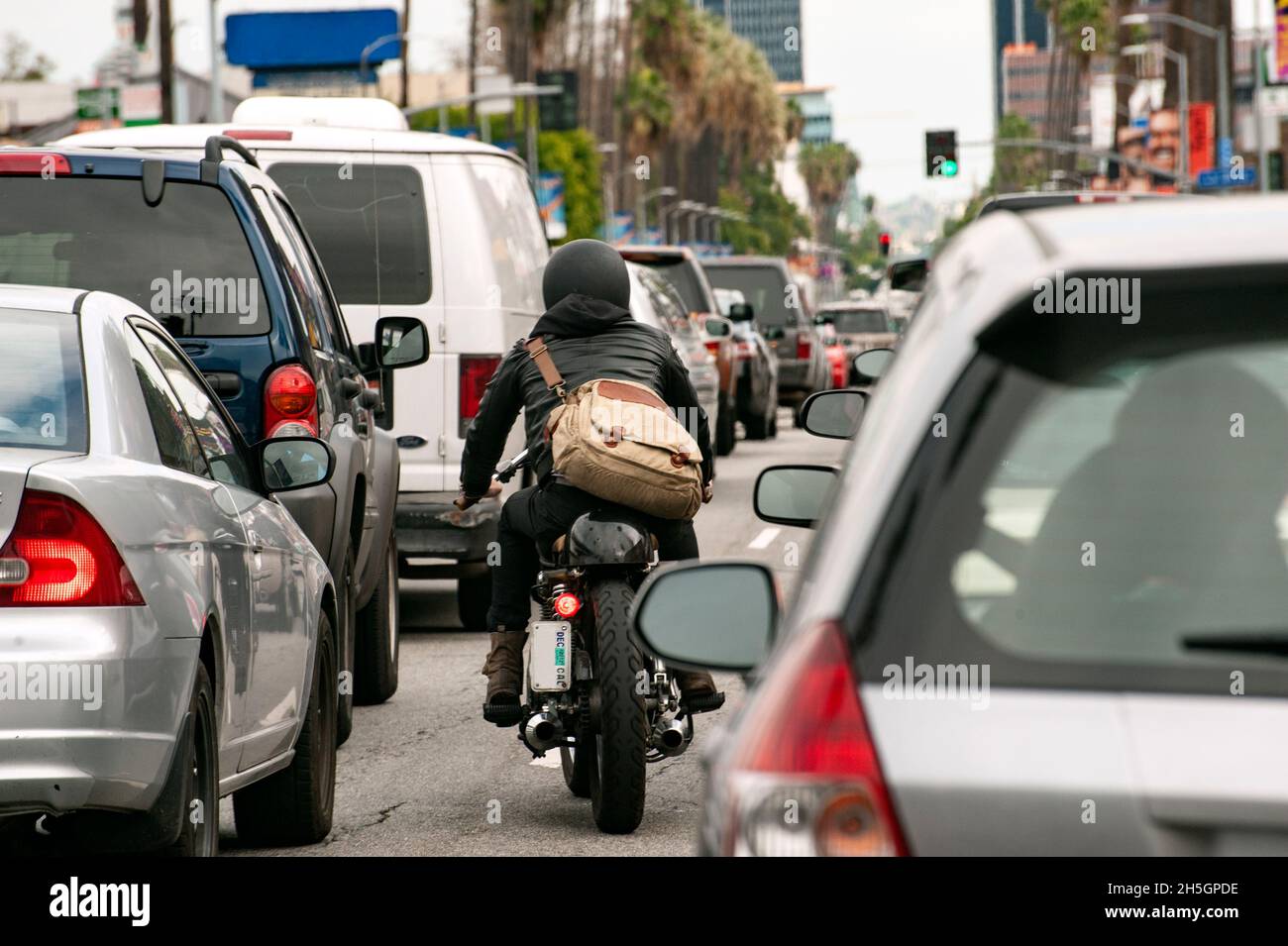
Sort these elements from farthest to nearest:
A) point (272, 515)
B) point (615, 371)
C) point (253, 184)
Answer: point (253, 184) < point (615, 371) < point (272, 515)

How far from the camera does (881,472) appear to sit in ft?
8.66

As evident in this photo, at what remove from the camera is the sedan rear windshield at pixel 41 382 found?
525 centimetres

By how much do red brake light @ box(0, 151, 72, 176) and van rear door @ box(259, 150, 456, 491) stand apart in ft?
11.8

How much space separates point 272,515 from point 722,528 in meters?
11.3

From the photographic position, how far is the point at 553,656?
7293mm

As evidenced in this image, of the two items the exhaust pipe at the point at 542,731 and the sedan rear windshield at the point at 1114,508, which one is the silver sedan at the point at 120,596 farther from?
the sedan rear windshield at the point at 1114,508

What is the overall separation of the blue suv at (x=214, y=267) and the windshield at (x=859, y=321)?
3719 centimetres

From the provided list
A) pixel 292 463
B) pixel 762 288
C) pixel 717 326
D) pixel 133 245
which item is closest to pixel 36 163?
pixel 133 245

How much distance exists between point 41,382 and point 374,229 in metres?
6.27

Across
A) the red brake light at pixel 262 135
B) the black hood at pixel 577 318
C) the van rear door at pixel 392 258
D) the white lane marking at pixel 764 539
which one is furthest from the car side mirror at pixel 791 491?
the white lane marking at pixel 764 539

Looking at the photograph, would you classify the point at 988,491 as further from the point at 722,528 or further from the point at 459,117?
the point at 459,117

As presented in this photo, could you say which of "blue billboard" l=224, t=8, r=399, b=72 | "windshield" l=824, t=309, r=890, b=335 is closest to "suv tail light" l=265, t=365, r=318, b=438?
"windshield" l=824, t=309, r=890, b=335

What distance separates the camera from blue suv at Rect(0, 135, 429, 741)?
314 inches
